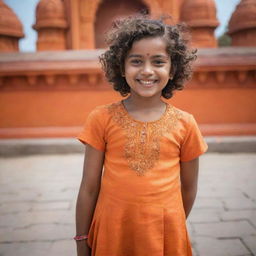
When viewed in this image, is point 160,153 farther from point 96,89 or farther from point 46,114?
point 46,114

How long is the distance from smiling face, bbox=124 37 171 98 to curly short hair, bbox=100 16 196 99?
3 cm

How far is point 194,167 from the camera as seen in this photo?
1.28 m

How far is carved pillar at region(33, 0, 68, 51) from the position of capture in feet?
23.5

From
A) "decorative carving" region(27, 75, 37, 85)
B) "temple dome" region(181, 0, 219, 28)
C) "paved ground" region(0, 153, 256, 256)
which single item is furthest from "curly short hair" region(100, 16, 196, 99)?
"temple dome" region(181, 0, 219, 28)

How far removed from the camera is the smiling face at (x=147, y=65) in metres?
1.15

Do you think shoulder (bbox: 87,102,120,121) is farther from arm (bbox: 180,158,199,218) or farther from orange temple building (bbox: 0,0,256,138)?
orange temple building (bbox: 0,0,256,138)

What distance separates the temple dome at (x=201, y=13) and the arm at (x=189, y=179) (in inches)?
236

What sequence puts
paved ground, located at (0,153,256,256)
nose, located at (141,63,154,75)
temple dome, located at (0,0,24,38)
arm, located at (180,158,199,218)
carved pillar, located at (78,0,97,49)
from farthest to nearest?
carved pillar, located at (78,0,97,49), temple dome, located at (0,0,24,38), paved ground, located at (0,153,256,256), arm, located at (180,158,199,218), nose, located at (141,63,154,75)

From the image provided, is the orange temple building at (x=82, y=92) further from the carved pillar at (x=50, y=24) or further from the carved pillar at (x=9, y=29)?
the carved pillar at (x=50, y=24)

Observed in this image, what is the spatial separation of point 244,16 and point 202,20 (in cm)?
92

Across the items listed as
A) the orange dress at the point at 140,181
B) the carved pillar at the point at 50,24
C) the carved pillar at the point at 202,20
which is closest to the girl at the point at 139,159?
the orange dress at the point at 140,181

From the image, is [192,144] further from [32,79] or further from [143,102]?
[32,79]

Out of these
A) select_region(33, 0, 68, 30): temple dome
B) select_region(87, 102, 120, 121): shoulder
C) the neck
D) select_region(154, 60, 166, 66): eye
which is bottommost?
select_region(87, 102, 120, 121): shoulder

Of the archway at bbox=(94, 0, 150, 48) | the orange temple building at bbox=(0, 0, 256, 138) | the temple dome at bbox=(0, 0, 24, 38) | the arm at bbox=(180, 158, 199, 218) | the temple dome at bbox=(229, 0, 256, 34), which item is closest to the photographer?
the arm at bbox=(180, 158, 199, 218)
